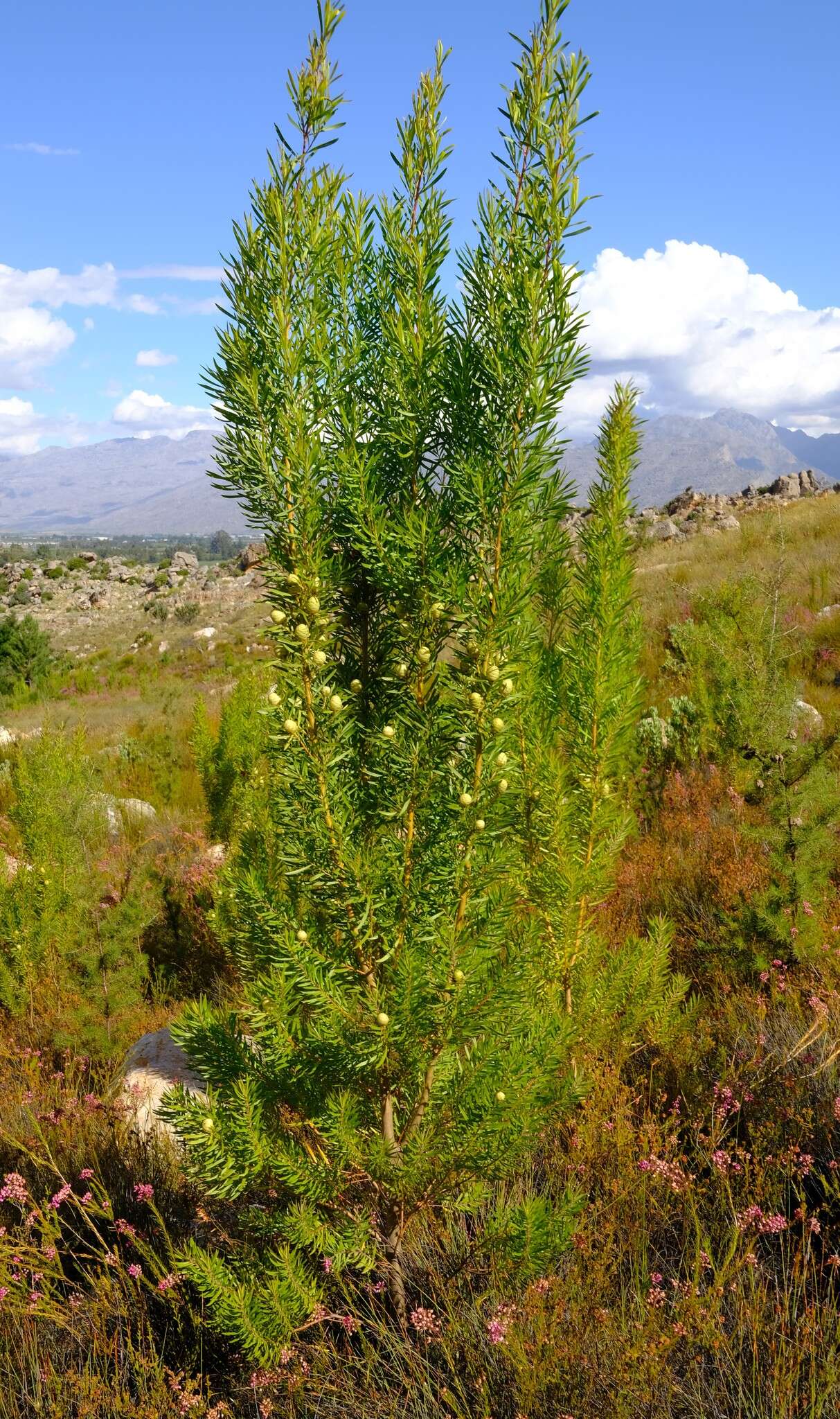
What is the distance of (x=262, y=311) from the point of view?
5.32 ft

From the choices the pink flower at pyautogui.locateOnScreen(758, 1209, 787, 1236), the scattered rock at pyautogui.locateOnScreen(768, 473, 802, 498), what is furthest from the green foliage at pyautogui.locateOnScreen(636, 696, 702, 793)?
the scattered rock at pyautogui.locateOnScreen(768, 473, 802, 498)

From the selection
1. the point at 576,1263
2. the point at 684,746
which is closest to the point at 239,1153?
the point at 576,1263

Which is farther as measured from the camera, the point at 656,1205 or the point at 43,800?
the point at 43,800

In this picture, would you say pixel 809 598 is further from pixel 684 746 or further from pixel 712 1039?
pixel 712 1039

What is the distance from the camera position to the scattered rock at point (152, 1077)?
357 cm

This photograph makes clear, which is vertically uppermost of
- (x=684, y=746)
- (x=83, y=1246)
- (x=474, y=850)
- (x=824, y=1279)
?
(x=474, y=850)

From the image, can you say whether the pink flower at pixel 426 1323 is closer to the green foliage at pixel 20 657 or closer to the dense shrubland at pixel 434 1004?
the dense shrubland at pixel 434 1004

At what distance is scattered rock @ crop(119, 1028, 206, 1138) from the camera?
357 centimetres

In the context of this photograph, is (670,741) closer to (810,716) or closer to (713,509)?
(810,716)

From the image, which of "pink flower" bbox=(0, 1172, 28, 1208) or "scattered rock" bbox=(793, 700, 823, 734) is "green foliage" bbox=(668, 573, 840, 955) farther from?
"pink flower" bbox=(0, 1172, 28, 1208)

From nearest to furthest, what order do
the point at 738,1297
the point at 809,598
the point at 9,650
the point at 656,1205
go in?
the point at 738,1297 → the point at 656,1205 → the point at 809,598 → the point at 9,650

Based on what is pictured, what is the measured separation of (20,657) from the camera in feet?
62.2

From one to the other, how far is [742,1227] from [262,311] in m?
2.74

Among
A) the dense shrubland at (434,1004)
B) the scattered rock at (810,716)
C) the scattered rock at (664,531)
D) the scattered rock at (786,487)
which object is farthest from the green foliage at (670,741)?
the scattered rock at (786,487)
